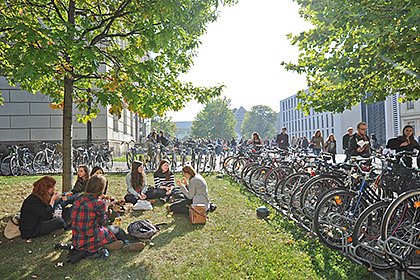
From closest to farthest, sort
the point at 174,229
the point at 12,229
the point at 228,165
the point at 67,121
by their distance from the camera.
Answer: the point at 12,229
the point at 174,229
the point at 67,121
the point at 228,165

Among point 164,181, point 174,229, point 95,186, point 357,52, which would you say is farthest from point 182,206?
point 357,52

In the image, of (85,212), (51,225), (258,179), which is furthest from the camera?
(258,179)

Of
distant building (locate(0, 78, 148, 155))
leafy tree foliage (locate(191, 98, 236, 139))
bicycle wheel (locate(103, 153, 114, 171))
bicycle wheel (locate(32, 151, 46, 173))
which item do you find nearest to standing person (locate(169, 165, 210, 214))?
bicycle wheel (locate(103, 153, 114, 171))

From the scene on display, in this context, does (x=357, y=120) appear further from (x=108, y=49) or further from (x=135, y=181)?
(x=108, y=49)

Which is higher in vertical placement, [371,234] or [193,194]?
[193,194]

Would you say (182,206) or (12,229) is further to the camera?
(182,206)

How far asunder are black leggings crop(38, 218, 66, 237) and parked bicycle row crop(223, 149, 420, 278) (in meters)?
3.84

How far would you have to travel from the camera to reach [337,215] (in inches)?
193

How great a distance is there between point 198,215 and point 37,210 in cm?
254

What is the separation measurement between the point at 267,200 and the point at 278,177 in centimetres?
60

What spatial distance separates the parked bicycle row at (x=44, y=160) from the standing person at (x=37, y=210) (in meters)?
8.95

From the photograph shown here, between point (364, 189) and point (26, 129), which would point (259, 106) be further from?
point (364, 189)

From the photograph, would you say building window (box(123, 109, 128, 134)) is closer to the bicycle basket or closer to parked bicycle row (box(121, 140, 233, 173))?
parked bicycle row (box(121, 140, 233, 173))

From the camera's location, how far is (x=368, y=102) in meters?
7.81
